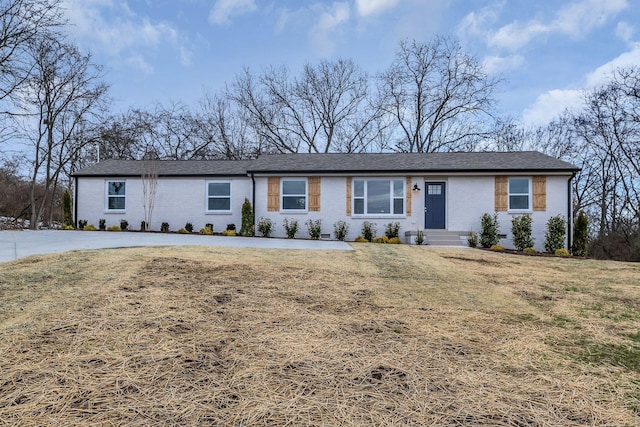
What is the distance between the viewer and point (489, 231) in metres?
12.1

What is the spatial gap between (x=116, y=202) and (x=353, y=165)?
33.1 feet

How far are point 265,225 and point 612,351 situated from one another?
11203 millimetres

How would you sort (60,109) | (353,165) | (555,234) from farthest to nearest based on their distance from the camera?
(60,109) → (353,165) → (555,234)

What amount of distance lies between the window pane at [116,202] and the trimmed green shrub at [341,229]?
9.10 m

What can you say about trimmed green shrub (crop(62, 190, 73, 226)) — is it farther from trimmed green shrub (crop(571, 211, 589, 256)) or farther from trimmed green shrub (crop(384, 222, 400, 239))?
trimmed green shrub (crop(571, 211, 589, 256))

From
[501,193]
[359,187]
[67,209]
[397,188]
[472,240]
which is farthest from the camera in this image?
[67,209]

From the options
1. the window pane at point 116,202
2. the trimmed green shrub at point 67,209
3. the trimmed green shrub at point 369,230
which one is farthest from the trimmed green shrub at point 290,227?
the trimmed green shrub at point 67,209

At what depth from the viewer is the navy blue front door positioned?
42.4 ft

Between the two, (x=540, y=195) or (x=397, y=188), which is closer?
(x=540, y=195)

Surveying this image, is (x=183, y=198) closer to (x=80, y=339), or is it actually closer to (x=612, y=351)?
(x=80, y=339)

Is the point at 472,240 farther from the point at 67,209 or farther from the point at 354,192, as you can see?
the point at 67,209

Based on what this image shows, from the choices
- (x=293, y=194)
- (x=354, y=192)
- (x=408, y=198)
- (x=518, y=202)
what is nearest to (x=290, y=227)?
(x=293, y=194)

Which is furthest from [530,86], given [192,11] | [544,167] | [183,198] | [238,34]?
[183,198]

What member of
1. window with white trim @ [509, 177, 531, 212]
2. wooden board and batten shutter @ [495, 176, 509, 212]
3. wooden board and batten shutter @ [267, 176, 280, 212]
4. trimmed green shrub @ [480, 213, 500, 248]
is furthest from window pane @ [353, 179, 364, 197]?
window with white trim @ [509, 177, 531, 212]
